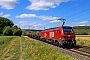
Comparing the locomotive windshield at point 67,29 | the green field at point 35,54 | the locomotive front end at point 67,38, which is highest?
the locomotive windshield at point 67,29

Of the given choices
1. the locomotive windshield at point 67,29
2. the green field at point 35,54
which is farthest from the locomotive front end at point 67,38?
the green field at point 35,54

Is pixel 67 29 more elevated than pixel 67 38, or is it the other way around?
pixel 67 29

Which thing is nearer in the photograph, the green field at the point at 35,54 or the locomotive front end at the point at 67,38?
the green field at the point at 35,54

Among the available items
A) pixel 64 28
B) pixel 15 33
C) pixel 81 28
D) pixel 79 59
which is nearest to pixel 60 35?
pixel 64 28

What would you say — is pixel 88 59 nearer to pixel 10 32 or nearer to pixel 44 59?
pixel 44 59

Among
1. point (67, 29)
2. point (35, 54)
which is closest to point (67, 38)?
point (67, 29)

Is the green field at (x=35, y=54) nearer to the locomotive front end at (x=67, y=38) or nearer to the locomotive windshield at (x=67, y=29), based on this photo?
the locomotive front end at (x=67, y=38)

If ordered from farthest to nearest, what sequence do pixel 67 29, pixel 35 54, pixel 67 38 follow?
pixel 67 29 → pixel 67 38 → pixel 35 54

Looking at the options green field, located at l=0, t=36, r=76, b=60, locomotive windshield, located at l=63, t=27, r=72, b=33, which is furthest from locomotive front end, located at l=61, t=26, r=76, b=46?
green field, located at l=0, t=36, r=76, b=60

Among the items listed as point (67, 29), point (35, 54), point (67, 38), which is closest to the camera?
point (35, 54)

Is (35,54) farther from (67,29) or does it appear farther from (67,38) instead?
(67,29)

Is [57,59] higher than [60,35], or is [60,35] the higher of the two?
[60,35]

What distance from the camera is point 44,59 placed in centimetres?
1677

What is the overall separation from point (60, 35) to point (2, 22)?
147784mm
